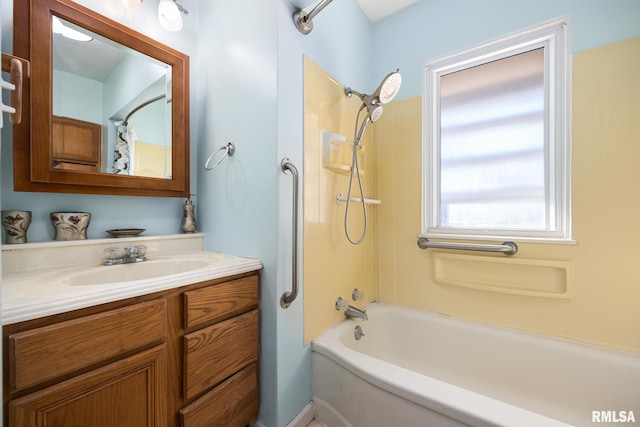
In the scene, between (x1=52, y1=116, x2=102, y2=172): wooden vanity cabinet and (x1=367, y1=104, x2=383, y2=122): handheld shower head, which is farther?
(x1=367, y1=104, x2=383, y2=122): handheld shower head

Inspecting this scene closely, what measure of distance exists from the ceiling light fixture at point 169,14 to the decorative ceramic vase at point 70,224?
1003 millimetres

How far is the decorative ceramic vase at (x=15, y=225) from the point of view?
0.97 meters

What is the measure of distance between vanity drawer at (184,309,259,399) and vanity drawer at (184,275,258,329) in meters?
0.03

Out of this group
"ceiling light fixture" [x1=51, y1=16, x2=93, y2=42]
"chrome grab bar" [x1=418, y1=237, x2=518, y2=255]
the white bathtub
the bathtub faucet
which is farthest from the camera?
the bathtub faucet

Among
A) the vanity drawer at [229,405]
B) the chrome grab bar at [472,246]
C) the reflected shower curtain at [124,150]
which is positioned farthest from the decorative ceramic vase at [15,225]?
the chrome grab bar at [472,246]

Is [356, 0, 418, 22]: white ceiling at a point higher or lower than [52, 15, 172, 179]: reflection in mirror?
higher

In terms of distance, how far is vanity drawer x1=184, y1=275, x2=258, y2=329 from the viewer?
96 centimetres

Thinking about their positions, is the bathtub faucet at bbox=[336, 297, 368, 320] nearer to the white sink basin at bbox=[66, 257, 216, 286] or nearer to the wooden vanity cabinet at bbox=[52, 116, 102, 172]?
the white sink basin at bbox=[66, 257, 216, 286]

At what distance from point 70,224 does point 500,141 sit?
7.31 feet

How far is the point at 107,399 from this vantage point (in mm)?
777

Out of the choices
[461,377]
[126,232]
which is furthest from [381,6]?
[461,377]

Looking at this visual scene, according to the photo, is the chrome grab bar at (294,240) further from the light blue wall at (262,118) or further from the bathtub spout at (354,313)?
the bathtub spout at (354,313)
